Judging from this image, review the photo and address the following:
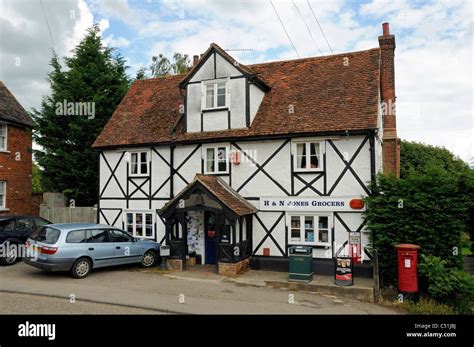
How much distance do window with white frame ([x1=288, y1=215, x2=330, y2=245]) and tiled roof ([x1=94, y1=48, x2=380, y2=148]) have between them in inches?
124

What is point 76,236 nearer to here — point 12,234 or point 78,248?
point 78,248

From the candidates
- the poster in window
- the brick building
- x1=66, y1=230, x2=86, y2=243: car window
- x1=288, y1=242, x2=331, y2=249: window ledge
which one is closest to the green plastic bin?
the poster in window

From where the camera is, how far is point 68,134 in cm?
2161

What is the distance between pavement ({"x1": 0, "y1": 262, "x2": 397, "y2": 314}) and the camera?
889 cm

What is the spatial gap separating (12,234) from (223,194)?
27.0ft

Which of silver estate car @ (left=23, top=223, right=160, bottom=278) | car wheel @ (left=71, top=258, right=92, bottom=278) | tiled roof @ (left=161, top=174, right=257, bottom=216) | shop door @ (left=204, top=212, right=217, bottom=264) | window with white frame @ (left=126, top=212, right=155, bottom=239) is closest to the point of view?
silver estate car @ (left=23, top=223, right=160, bottom=278)

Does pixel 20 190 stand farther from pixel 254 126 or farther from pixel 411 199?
pixel 411 199

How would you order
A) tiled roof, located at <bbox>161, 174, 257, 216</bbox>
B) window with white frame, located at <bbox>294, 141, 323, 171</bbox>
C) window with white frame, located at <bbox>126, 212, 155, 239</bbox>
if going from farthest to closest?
window with white frame, located at <bbox>126, 212, 155, 239</bbox>
window with white frame, located at <bbox>294, 141, 323, 171</bbox>
tiled roof, located at <bbox>161, 174, 257, 216</bbox>

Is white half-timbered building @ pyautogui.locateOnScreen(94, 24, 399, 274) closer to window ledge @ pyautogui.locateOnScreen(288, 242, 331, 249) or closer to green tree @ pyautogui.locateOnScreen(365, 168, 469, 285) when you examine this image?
window ledge @ pyautogui.locateOnScreen(288, 242, 331, 249)

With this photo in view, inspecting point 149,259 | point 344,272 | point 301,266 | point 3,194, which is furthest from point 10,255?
point 344,272

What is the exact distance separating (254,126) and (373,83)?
15.9 feet

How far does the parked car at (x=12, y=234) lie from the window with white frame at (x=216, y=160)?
7.50 m
